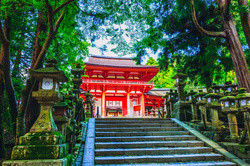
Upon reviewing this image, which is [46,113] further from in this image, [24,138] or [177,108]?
[177,108]

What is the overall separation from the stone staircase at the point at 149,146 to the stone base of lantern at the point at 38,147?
4.86ft

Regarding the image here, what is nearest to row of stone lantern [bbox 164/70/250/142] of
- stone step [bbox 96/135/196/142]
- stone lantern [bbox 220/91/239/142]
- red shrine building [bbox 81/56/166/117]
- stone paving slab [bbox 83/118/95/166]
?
stone lantern [bbox 220/91/239/142]

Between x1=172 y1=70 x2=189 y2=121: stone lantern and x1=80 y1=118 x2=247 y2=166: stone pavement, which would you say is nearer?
x1=80 y1=118 x2=247 y2=166: stone pavement

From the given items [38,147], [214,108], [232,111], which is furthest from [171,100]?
[38,147]

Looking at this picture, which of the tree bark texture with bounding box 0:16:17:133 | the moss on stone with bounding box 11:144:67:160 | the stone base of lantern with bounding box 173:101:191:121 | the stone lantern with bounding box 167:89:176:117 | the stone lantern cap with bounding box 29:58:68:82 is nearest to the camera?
the moss on stone with bounding box 11:144:67:160

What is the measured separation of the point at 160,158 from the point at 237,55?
18.4 ft

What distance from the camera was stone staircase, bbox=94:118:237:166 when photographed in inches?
164

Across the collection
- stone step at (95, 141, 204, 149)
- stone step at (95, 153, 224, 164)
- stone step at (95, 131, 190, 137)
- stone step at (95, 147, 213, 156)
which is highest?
Answer: stone step at (95, 131, 190, 137)

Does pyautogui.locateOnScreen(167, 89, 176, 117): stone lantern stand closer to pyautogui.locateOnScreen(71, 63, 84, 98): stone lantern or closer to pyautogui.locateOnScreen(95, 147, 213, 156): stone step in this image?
pyautogui.locateOnScreen(95, 147, 213, 156): stone step

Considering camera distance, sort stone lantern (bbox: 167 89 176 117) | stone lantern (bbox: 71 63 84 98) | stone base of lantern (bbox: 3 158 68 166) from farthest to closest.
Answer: stone lantern (bbox: 167 89 176 117) → stone lantern (bbox: 71 63 84 98) → stone base of lantern (bbox: 3 158 68 166)

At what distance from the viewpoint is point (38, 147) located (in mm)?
2793

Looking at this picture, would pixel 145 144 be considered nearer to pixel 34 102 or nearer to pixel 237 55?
pixel 34 102

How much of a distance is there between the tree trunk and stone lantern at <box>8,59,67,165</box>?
688 centimetres

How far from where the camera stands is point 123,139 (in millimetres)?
5305
